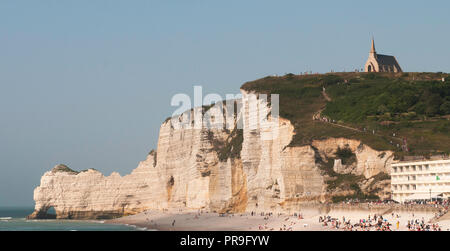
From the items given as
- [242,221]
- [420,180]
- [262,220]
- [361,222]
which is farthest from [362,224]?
[242,221]

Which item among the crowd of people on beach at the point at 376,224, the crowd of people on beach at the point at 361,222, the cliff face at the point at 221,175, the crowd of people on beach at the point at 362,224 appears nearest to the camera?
the crowd of people on beach at the point at 376,224

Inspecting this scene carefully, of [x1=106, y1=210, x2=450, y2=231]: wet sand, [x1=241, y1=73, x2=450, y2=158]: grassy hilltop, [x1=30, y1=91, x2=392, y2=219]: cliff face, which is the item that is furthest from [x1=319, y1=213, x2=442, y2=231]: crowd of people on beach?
[x1=241, y1=73, x2=450, y2=158]: grassy hilltop

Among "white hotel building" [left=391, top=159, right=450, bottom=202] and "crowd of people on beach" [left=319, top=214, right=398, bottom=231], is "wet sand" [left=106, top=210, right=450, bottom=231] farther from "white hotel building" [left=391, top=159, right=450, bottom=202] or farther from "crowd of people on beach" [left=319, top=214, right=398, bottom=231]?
"white hotel building" [left=391, top=159, right=450, bottom=202]

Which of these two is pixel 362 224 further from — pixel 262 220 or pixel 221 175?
pixel 221 175

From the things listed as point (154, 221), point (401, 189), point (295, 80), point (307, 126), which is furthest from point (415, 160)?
point (295, 80)

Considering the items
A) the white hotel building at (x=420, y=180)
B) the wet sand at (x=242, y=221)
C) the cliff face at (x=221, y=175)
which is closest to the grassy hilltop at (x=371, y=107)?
the cliff face at (x=221, y=175)

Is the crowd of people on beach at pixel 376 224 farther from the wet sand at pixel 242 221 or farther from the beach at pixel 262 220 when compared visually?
the wet sand at pixel 242 221

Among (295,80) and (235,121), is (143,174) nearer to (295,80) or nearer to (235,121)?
(235,121)
